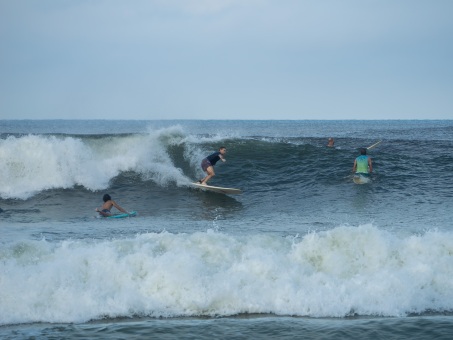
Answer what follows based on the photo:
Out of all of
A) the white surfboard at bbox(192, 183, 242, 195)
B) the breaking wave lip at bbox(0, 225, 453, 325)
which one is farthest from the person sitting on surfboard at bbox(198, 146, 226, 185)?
the breaking wave lip at bbox(0, 225, 453, 325)

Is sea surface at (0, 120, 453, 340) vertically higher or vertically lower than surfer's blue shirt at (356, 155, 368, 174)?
lower

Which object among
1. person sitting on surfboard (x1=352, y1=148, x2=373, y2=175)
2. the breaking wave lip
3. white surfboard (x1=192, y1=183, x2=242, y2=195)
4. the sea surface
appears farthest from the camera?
person sitting on surfboard (x1=352, y1=148, x2=373, y2=175)

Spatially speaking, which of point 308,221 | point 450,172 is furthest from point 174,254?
point 450,172

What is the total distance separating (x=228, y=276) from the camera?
30.2 ft

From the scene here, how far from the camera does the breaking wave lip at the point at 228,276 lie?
8.37m

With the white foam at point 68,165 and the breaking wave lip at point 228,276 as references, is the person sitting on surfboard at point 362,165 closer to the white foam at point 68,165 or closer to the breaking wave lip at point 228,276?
the white foam at point 68,165

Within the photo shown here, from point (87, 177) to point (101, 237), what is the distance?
8.93 m

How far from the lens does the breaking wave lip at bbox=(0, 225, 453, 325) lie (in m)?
8.37

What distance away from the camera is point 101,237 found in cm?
1223

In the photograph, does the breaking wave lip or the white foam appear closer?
the breaking wave lip

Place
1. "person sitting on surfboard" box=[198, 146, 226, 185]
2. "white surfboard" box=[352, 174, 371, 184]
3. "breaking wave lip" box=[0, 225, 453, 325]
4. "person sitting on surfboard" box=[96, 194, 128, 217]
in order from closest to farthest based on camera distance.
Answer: "breaking wave lip" box=[0, 225, 453, 325]
"person sitting on surfboard" box=[96, 194, 128, 217]
"person sitting on surfboard" box=[198, 146, 226, 185]
"white surfboard" box=[352, 174, 371, 184]

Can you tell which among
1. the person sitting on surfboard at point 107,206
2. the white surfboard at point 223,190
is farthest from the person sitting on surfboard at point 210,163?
the person sitting on surfboard at point 107,206

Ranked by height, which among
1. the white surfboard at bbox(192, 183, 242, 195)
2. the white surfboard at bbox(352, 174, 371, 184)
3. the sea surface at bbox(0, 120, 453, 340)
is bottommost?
the sea surface at bbox(0, 120, 453, 340)

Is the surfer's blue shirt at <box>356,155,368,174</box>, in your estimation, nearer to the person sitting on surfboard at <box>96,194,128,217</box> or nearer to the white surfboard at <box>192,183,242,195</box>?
the white surfboard at <box>192,183,242,195</box>
